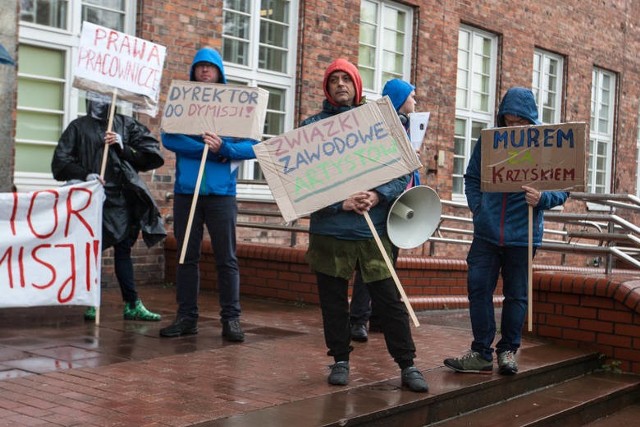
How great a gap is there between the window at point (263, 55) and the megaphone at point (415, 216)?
5311 mm

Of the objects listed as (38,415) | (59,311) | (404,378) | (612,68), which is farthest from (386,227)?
(612,68)

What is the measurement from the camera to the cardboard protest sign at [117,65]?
6.88m

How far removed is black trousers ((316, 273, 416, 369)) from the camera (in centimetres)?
514

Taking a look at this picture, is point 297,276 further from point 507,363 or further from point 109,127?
point 507,363

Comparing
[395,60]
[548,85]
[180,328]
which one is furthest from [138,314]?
[548,85]

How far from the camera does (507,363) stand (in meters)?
5.75

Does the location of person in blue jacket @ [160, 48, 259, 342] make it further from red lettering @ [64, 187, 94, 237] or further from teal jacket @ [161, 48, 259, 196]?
red lettering @ [64, 187, 94, 237]

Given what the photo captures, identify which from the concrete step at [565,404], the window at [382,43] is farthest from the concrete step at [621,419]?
the window at [382,43]

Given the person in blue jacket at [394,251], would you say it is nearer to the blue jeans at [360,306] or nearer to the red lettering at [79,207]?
the blue jeans at [360,306]

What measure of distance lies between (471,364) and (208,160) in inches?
88.2

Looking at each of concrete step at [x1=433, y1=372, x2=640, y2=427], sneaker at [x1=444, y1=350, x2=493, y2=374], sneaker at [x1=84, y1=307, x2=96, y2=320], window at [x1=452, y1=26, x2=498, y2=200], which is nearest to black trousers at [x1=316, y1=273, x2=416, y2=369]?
concrete step at [x1=433, y1=372, x2=640, y2=427]

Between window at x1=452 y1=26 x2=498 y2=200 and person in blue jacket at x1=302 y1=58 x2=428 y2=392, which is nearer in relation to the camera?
person in blue jacket at x1=302 y1=58 x2=428 y2=392

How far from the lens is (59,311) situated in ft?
25.0

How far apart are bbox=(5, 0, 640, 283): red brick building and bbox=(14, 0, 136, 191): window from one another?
11 mm
